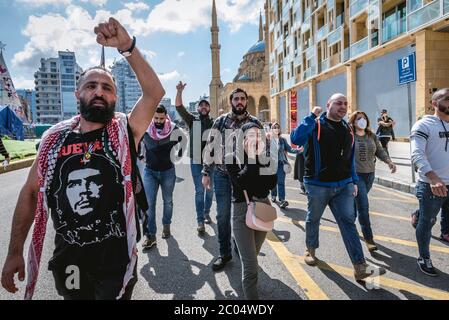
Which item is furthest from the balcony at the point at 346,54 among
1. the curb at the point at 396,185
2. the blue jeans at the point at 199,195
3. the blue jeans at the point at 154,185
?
the blue jeans at the point at 154,185

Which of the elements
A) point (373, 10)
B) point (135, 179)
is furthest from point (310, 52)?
point (135, 179)

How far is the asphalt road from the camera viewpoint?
320 centimetres

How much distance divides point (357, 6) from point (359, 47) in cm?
310

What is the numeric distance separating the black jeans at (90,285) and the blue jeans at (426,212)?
10.7 ft

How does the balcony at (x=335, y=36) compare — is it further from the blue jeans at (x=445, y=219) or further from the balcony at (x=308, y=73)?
the blue jeans at (x=445, y=219)

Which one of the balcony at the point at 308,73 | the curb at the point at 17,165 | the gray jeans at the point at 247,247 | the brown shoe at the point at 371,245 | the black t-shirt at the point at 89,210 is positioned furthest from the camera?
the balcony at the point at 308,73

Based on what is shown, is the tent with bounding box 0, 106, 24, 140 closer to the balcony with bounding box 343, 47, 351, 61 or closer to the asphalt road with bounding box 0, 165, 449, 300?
the asphalt road with bounding box 0, 165, 449, 300

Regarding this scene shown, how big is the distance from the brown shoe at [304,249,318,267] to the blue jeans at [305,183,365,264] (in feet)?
1.15

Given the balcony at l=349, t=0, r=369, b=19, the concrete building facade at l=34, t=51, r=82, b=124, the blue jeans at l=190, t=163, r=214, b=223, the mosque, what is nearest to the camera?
the blue jeans at l=190, t=163, r=214, b=223

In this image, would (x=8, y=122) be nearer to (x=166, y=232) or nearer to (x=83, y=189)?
(x=166, y=232)

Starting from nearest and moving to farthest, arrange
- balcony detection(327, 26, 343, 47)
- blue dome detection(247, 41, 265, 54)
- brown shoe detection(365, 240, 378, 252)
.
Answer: brown shoe detection(365, 240, 378, 252) < balcony detection(327, 26, 343, 47) < blue dome detection(247, 41, 265, 54)

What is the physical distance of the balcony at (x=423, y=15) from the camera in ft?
50.8

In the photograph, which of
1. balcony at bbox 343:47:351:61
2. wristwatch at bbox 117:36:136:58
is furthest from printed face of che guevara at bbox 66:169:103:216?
balcony at bbox 343:47:351:61

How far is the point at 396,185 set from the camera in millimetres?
8633
